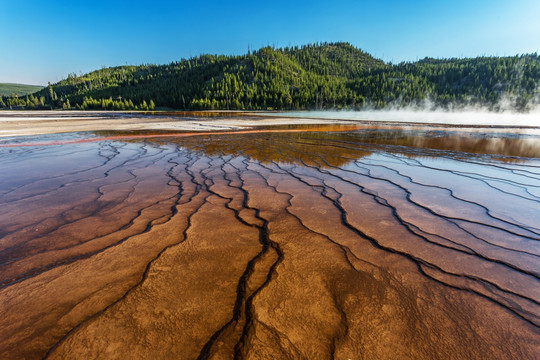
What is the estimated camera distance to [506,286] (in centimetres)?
205

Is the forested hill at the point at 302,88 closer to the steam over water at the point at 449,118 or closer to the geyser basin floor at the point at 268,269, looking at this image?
the steam over water at the point at 449,118

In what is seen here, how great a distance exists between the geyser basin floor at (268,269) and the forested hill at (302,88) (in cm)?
8672

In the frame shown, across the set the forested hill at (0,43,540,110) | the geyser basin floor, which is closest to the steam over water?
Answer: the geyser basin floor

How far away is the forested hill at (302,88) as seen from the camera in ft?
293

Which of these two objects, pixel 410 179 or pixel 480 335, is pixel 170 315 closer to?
pixel 480 335

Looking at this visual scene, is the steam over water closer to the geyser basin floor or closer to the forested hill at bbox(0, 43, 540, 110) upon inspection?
the geyser basin floor

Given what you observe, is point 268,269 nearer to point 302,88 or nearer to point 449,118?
point 449,118

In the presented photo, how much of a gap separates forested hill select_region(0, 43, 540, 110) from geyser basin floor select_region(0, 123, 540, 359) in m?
86.7

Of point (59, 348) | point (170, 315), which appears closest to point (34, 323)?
point (59, 348)

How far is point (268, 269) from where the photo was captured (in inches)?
88.1

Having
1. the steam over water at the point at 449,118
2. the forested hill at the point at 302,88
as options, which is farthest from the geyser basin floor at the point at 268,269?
the forested hill at the point at 302,88

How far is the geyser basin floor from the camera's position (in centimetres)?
154

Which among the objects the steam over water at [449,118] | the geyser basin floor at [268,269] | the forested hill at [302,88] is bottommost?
the steam over water at [449,118]

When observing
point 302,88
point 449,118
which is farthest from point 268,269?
point 302,88
